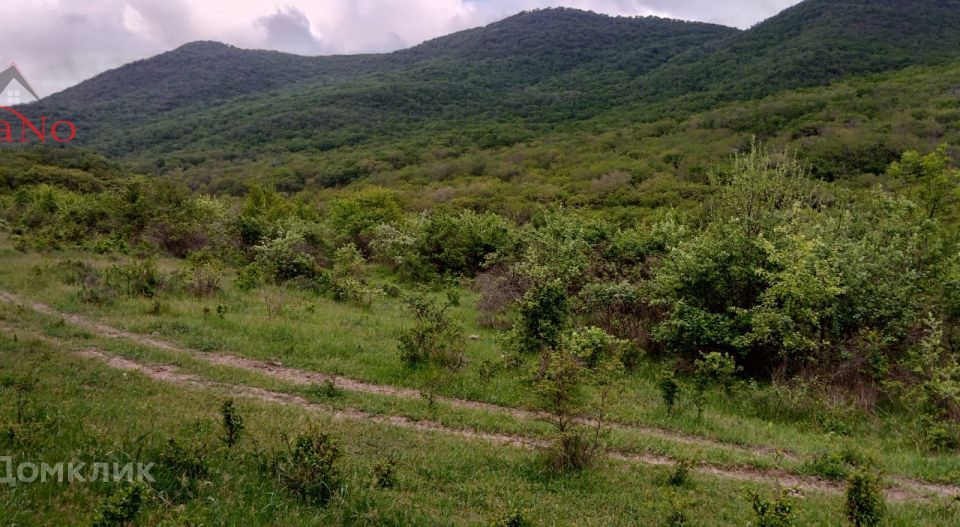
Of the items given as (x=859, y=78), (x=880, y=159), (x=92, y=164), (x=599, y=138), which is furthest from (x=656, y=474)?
(x=859, y=78)

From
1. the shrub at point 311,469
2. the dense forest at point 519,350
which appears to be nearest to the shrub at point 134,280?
the dense forest at point 519,350

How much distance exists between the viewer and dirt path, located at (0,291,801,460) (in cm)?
777

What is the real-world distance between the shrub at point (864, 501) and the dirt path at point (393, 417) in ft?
1.52

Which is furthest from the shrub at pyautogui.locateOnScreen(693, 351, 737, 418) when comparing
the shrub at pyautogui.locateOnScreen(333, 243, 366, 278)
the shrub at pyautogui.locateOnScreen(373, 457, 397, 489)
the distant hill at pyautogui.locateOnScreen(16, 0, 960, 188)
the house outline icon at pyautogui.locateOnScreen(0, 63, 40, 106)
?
the distant hill at pyautogui.locateOnScreen(16, 0, 960, 188)

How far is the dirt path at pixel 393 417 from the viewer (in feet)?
21.9

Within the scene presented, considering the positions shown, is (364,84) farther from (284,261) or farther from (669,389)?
(669,389)

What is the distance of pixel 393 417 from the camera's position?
8.08m

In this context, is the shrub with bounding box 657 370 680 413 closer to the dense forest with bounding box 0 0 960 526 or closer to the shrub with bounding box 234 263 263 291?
the dense forest with bounding box 0 0 960 526

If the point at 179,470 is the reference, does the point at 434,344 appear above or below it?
below

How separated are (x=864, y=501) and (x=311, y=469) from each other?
17.1 feet

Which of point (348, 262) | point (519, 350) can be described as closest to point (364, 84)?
point (348, 262)

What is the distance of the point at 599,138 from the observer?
2990 inches

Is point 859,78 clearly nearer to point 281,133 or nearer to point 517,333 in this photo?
point 517,333

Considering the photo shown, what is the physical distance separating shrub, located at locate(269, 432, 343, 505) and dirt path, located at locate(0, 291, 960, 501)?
2.55 meters
